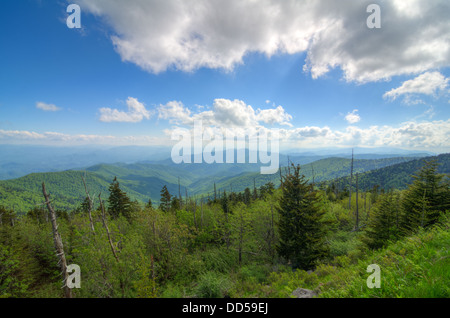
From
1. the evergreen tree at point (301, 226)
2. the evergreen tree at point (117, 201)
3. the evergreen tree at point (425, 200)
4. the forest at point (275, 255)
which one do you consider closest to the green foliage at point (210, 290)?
the forest at point (275, 255)

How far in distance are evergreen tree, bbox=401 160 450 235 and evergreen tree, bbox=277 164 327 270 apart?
217 inches

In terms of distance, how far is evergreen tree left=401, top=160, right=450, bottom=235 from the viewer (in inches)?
450

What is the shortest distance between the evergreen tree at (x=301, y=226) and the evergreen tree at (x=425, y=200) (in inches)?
217

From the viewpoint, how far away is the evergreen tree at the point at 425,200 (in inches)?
450

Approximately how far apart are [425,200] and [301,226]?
892 centimetres

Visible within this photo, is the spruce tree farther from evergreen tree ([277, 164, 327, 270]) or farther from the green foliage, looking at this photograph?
the green foliage

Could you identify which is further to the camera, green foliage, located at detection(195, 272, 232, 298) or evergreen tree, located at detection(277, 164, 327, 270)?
evergreen tree, located at detection(277, 164, 327, 270)

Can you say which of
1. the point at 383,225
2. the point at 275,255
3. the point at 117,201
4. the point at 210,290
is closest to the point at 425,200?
the point at 383,225

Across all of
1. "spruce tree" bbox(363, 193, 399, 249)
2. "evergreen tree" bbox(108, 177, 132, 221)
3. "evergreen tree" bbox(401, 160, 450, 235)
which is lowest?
"evergreen tree" bbox(108, 177, 132, 221)

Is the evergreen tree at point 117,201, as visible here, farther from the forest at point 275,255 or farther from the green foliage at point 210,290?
the green foliage at point 210,290

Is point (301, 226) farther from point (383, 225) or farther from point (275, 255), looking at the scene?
point (275, 255)

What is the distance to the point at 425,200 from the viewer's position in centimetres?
1199

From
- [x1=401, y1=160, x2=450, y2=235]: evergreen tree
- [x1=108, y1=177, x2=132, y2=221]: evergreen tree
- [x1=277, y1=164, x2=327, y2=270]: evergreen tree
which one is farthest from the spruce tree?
[x1=108, y1=177, x2=132, y2=221]: evergreen tree
